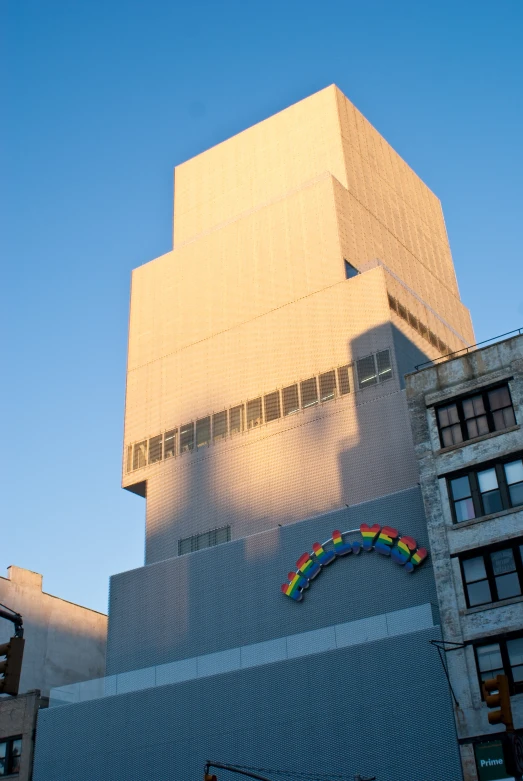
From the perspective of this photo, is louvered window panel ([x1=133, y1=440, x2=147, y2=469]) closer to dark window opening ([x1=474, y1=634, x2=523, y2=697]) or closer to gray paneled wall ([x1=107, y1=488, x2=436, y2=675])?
gray paneled wall ([x1=107, y1=488, x2=436, y2=675])

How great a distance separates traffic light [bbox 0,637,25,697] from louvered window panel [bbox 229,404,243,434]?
4212 centimetres

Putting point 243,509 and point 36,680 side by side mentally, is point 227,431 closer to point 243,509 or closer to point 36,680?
point 243,509

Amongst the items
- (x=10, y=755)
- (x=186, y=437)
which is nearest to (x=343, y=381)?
(x=186, y=437)

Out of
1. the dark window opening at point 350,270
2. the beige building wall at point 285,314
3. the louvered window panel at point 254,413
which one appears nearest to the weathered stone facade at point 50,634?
the beige building wall at point 285,314

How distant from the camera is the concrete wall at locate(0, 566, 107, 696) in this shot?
6719 cm

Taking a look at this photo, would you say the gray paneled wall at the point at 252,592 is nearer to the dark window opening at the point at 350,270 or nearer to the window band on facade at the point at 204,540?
the window band on facade at the point at 204,540

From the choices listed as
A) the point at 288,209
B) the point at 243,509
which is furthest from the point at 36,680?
the point at 288,209

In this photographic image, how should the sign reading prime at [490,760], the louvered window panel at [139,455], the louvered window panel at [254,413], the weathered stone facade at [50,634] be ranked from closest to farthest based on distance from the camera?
the sign reading prime at [490,760], the louvered window panel at [254,413], the louvered window panel at [139,455], the weathered stone facade at [50,634]

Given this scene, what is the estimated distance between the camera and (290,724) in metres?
39.7

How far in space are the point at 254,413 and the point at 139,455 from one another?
9929 mm

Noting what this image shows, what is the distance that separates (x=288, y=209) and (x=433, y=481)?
32.6 m

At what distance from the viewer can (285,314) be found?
61.7m

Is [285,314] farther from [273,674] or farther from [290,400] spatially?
[273,674]

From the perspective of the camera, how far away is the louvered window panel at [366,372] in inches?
2173
